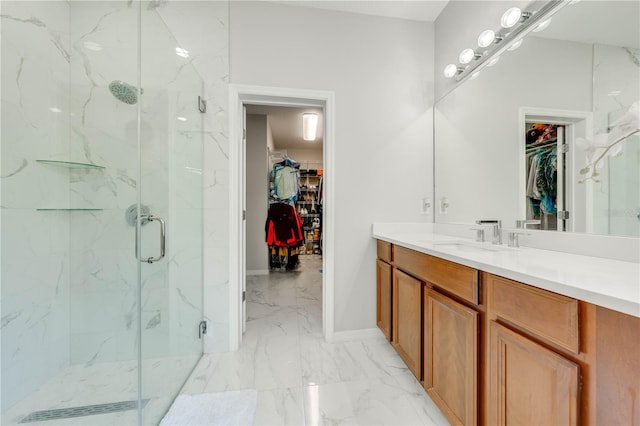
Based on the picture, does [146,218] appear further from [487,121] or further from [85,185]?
[487,121]

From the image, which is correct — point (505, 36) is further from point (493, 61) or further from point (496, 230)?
point (496, 230)

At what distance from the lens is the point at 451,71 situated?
6.17 ft

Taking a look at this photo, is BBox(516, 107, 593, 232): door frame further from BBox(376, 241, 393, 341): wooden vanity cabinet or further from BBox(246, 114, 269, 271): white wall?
BBox(246, 114, 269, 271): white wall

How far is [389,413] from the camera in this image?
4.24 ft

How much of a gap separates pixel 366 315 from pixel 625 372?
162cm

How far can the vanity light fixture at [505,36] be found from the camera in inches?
50.3

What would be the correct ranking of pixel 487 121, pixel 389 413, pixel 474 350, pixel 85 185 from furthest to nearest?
1. pixel 487 121
2. pixel 85 185
3. pixel 389 413
4. pixel 474 350

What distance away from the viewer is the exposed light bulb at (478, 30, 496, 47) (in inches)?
60.9

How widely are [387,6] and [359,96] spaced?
72 cm

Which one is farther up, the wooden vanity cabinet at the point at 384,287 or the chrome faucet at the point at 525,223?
the chrome faucet at the point at 525,223

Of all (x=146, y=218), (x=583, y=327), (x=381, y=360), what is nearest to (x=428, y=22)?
(x=583, y=327)

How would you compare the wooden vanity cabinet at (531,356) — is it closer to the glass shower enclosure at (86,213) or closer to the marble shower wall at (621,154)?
the marble shower wall at (621,154)

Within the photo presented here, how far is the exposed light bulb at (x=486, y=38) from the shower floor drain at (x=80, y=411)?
2780 mm

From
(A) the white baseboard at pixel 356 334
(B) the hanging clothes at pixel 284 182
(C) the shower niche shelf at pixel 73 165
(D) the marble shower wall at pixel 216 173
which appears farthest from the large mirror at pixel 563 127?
(B) the hanging clothes at pixel 284 182
